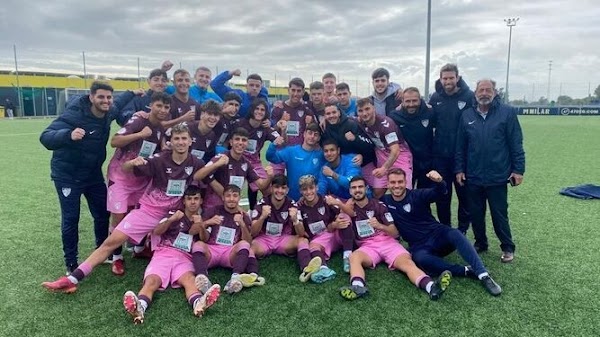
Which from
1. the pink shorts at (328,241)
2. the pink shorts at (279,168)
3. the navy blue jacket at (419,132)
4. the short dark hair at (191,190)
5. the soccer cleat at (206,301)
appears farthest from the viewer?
the pink shorts at (279,168)

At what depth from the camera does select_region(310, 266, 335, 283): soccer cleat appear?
3.84 metres

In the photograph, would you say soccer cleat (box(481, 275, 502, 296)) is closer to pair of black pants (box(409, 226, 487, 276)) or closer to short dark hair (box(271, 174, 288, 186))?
pair of black pants (box(409, 226, 487, 276))

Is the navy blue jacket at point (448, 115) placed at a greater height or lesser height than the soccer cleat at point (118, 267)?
greater

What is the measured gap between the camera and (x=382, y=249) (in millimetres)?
4223

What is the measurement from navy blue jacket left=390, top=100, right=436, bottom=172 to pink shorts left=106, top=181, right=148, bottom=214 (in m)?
2.99

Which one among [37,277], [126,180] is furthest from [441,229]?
[37,277]

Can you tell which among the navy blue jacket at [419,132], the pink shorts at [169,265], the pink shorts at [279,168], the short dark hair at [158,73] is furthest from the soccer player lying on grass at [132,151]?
the navy blue jacket at [419,132]

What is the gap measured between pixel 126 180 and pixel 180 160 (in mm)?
659

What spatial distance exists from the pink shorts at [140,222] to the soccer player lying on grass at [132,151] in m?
0.33

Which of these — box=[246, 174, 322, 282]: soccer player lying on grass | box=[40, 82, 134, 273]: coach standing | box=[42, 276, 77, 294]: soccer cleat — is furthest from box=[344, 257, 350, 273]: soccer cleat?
box=[40, 82, 134, 273]: coach standing

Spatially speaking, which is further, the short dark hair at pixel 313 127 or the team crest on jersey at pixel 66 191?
the short dark hair at pixel 313 127

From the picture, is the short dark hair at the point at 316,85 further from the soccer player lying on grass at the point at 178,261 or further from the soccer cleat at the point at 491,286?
the soccer cleat at the point at 491,286

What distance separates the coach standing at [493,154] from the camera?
4.27 meters

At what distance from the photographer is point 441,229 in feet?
13.4
